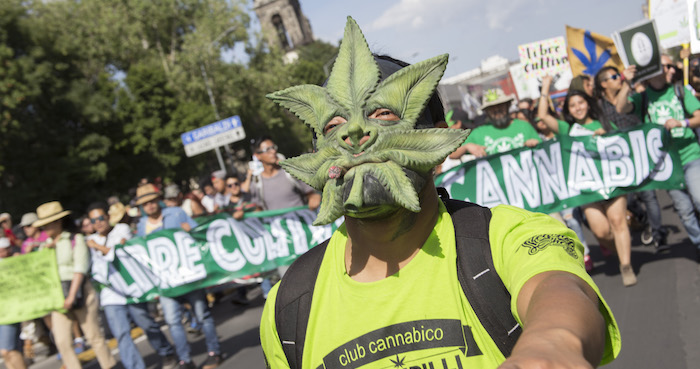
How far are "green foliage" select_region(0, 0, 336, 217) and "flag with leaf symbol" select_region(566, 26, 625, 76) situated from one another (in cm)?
2393

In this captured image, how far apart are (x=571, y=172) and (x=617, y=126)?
0.79 m

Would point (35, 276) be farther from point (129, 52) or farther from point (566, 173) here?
point (129, 52)

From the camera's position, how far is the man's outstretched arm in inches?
45.7

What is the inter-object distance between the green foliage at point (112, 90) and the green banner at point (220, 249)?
21.4 m

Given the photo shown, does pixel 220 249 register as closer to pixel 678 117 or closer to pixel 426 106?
pixel 678 117

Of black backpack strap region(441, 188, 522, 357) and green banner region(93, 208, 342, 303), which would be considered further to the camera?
green banner region(93, 208, 342, 303)

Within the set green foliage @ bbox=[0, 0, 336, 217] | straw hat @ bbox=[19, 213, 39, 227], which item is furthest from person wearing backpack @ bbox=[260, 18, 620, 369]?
green foliage @ bbox=[0, 0, 336, 217]

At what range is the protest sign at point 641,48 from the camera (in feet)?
24.5

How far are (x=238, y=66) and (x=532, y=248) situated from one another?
143 feet

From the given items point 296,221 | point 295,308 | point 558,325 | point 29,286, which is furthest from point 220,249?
point 558,325

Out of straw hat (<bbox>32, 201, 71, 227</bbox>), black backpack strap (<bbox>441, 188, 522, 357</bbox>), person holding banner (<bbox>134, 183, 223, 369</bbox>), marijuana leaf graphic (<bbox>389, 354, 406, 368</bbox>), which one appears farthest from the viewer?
straw hat (<bbox>32, 201, 71, 227</bbox>)

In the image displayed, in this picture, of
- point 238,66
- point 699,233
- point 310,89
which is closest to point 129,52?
point 238,66

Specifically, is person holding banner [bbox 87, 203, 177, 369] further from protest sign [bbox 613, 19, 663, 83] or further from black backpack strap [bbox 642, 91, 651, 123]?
protest sign [bbox 613, 19, 663, 83]

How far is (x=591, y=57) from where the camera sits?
887cm
